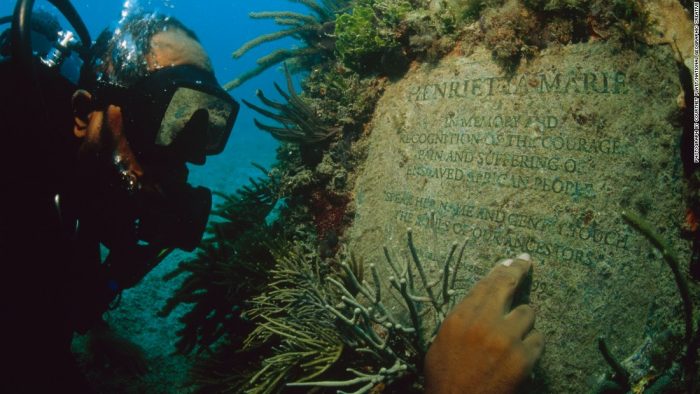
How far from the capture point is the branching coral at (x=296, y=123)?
3.98 m

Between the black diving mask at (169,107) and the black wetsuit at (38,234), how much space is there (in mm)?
355

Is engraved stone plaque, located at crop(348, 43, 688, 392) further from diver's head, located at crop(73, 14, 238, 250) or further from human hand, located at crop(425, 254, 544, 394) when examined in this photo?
diver's head, located at crop(73, 14, 238, 250)

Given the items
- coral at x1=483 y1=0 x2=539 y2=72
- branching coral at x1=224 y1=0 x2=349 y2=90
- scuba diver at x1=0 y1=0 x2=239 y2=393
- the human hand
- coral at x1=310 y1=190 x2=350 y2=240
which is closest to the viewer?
the human hand

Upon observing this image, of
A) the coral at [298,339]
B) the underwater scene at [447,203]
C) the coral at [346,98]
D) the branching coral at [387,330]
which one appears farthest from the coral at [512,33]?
the coral at [298,339]

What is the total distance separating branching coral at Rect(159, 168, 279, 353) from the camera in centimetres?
354

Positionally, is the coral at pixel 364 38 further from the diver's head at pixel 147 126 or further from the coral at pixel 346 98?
the diver's head at pixel 147 126

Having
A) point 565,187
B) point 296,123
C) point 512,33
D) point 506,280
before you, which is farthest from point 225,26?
point 506,280

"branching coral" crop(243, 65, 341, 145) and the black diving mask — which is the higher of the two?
the black diving mask

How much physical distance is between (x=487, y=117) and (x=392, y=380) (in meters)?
1.93

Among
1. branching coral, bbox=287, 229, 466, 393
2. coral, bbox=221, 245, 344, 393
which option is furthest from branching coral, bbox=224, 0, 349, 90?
branching coral, bbox=287, 229, 466, 393

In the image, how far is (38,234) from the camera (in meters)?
2.30

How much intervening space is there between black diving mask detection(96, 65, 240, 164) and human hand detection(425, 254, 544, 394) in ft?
6.55

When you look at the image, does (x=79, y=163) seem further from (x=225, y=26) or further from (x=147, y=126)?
(x=225, y=26)

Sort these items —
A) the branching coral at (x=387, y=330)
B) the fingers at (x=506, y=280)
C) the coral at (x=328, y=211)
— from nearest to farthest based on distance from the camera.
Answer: the fingers at (x=506, y=280), the branching coral at (x=387, y=330), the coral at (x=328, y=211)
